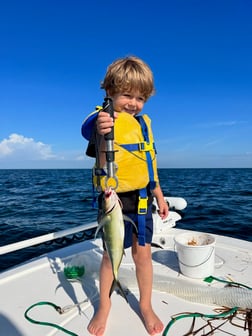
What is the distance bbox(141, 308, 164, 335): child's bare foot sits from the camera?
7.61ft

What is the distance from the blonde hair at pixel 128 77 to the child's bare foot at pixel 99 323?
1.89 meters

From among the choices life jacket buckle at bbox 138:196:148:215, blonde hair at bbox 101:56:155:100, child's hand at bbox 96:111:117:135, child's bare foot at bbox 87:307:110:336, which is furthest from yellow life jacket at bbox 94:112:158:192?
child's bare foot at bbox 87:307:110:336

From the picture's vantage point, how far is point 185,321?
97.3 inches

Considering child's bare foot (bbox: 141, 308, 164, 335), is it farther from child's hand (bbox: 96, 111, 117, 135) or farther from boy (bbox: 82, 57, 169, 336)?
child's hand (bbox: 96, 111, 117, 135)

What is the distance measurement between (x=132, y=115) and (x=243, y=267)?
7.86 ft

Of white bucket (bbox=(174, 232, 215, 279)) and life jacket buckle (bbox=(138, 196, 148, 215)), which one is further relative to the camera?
white bucket (bbox=(174, 232, 215, 279))

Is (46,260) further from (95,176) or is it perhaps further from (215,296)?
(215,296)

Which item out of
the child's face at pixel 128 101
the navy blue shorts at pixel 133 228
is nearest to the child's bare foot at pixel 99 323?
the navy blue shorts at pixel 133 228

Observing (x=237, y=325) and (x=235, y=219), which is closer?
(x=237, y=325)

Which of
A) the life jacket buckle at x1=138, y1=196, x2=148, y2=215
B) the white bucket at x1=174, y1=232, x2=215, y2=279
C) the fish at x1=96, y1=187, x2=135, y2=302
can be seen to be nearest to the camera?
the fish at x1=96, y1=187, x2=135, y2=302

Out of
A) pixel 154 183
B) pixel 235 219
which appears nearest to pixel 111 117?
pixel 154 183

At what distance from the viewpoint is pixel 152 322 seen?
237 cm

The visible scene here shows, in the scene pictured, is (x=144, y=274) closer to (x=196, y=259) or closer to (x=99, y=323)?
(x=99, y=323)

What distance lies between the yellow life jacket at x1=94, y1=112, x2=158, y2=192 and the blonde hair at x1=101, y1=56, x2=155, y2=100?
0.23 metres
